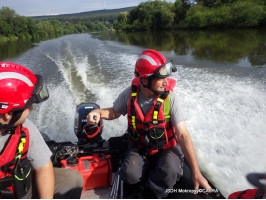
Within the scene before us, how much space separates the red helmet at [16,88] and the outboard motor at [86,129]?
3.73 feet

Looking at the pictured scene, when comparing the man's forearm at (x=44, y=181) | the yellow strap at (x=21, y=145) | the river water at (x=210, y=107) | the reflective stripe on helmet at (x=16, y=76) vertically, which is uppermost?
the reflective stripe on helmet at (x=16, y=76)

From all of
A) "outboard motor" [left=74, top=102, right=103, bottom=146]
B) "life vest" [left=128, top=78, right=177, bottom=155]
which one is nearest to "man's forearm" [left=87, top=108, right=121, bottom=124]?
"life vest" [left=128, top=78, right=177, bottom=155]

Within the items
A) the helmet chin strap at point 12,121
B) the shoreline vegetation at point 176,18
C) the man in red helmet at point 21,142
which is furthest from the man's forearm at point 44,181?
the shoreline vegetation at point 176,18

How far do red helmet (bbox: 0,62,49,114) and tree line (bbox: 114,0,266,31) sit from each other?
967 inches

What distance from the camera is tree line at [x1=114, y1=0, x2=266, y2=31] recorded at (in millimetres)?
21312

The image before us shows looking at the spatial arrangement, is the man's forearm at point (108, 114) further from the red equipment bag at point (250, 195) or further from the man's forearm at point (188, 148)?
the red equipment bag at point (250, 195)

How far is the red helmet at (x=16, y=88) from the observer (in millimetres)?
1168

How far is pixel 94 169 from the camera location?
6.65 feet

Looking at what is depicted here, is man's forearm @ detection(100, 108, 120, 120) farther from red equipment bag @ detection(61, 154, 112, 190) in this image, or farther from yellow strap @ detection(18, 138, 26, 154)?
yellow strap @ detection(18, 138, 26, 154)

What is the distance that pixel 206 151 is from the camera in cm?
261

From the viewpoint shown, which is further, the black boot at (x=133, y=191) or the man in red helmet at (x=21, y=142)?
the black boot at (x=133, y=191)

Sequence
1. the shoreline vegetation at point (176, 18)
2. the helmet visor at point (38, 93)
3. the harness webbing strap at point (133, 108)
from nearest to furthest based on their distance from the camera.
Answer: the helmet visor at point (38, 93) → the harness webbing strap at point (133, 108) → the shoreline vegetation at point (176, 18)

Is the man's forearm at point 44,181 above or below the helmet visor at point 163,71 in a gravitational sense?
below

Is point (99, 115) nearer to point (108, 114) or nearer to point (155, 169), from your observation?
point (108, 114)
